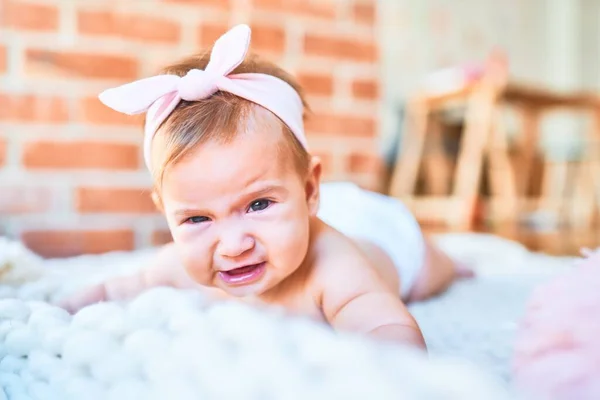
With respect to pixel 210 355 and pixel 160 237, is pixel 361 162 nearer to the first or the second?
pixel 160 237

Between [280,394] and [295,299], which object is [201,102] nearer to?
[295,299]

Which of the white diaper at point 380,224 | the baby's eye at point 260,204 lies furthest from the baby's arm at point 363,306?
the white diaper at point 380,224

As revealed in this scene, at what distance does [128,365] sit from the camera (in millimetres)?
445

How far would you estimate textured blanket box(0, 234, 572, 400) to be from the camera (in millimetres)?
339

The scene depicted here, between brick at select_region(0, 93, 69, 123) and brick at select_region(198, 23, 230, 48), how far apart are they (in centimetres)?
34

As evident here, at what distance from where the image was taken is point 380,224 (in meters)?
1.02

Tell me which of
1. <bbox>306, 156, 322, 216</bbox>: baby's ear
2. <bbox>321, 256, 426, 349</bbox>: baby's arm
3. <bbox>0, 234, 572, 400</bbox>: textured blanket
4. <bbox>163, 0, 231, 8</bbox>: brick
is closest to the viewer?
<bbox>0, 234, 572, 400</bbox>: textured blanket

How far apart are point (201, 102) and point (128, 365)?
281 millimetres

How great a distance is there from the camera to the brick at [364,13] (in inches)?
64.8

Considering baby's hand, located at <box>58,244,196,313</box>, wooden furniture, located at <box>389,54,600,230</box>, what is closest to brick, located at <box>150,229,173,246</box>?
baby's hand, located at <box>58,244,196,313</box>

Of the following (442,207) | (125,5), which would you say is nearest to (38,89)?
(125,5)

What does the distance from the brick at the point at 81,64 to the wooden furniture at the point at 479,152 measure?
1664 mm

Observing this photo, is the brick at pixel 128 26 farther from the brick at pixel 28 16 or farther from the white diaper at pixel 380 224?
the white diaper at pixel 380 224

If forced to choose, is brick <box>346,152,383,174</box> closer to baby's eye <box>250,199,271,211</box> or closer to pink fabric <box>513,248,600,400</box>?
baby's eye <box>250,199,271,211</box>
